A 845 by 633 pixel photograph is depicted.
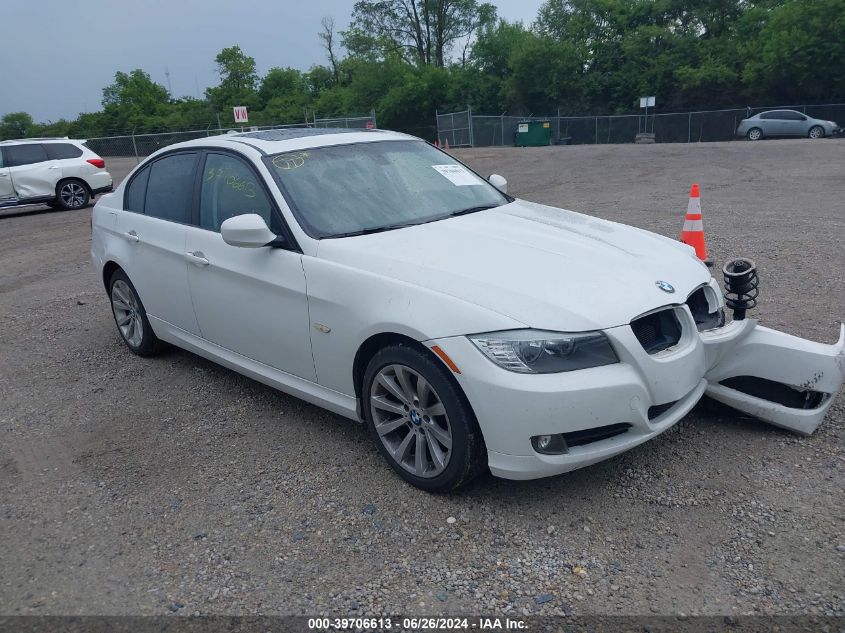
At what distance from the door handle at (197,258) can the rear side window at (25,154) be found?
13682mm

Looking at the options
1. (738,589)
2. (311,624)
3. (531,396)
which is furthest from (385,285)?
(738,589)

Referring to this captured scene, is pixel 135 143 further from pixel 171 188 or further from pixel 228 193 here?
pixel 228 193

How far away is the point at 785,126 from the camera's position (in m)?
31.7

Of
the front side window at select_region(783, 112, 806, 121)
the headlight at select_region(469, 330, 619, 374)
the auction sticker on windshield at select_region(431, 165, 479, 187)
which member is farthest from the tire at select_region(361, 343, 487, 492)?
the front side window at select_region(783, 112, 806, 121)

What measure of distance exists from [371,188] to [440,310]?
1381 mm

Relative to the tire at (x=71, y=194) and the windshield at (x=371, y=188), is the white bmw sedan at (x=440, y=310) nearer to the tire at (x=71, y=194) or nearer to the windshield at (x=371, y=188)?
the windshield at (x=371, y=188)

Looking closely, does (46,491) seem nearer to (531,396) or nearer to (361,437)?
(361,437)

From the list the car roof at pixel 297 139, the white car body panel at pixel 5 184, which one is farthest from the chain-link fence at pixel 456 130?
the car roof at pixel 297 139

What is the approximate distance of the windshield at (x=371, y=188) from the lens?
407cm

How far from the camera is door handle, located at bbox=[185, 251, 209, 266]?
14.7ft

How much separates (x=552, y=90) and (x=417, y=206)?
47.7 meters

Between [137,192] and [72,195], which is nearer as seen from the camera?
[137,192]

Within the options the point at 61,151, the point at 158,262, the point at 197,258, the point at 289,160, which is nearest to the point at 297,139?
the point at 289,160

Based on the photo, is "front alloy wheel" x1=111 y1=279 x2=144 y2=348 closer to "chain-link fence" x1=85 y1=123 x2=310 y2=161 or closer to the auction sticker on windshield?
the auction sticker on windshield
